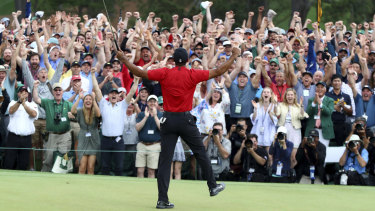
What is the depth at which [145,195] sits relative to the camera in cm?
1127

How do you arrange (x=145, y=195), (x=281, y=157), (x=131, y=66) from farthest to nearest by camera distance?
(x=281, y=157)
(x=145, y=195)
(x=131, y=66)

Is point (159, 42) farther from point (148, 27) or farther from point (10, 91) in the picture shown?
point (10, 91)

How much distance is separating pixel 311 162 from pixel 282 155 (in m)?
0.55

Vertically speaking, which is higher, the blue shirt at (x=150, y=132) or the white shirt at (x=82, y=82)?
the white shirt at (x=82, y=82)

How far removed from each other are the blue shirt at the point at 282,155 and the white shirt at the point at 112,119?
2.98m

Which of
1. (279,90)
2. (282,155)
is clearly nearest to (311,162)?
(282,155)

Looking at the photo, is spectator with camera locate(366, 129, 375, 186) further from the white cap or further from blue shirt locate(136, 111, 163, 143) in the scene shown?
blue shirt locate(136, 111, 163, 143)

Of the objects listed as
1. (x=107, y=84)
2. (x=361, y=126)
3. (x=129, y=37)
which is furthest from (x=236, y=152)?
(x=129, y=37)

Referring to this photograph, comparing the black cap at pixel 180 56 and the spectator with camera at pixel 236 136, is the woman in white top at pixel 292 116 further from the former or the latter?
the black cap at pixel 180 56

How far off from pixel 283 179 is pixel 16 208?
6.15 m

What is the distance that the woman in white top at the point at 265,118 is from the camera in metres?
15.2

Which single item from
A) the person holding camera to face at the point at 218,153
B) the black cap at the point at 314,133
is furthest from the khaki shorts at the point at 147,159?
the black cap at the point at 314,133

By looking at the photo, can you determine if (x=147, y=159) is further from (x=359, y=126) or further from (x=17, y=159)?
(x=359, y=126)

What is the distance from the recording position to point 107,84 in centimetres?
1655
